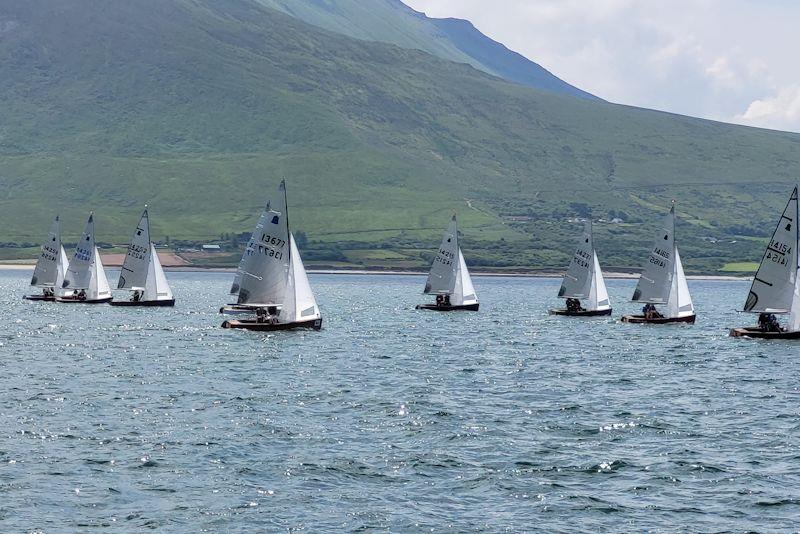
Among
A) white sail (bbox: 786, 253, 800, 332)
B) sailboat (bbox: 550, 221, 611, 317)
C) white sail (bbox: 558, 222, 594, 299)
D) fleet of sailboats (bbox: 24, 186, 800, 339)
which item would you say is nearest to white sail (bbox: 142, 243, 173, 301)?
fleet of sailboats (bbox: 24, 186, 800, 339)

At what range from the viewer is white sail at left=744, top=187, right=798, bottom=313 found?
92.2m

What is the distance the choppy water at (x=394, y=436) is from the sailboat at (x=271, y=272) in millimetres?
3744

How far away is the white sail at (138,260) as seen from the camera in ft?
438

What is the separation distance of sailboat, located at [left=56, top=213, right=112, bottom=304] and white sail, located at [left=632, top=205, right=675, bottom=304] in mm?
57634

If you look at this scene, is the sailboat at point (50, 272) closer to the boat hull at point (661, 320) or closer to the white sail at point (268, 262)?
the white sail at point (268, 262)

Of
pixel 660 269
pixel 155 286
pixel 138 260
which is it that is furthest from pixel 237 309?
pixel 155 286

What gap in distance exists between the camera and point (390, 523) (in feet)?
122

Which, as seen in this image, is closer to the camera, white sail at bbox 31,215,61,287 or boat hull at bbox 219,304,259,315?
boat hull at bbox 219,304,259,315

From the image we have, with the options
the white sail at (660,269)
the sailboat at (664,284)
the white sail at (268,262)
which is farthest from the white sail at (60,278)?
the white sail at (660,269)

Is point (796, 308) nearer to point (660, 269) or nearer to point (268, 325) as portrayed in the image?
A: point (660, 269)

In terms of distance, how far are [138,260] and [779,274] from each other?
67286mm

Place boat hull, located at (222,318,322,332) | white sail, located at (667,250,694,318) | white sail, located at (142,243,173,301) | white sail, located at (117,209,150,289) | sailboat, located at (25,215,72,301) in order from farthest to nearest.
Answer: sailboat, located at (25,215,72,301) → white sail, located at (142,243,173,301) → white sail, located at (117,209,150,289) → white sail, located at (667,250,694,318) → boat hull, located at (222,318,322,332)

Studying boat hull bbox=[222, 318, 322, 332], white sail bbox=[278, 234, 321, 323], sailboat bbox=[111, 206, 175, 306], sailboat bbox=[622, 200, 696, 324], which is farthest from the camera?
sailboat bbox=[111, 206, 175, 306]

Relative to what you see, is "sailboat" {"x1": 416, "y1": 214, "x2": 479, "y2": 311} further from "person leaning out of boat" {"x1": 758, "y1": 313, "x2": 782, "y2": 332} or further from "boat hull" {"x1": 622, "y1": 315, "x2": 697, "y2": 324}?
"person leaning out of boat" {"x1": 758, "y1": 313, "x2": 782, "y2": 332}
